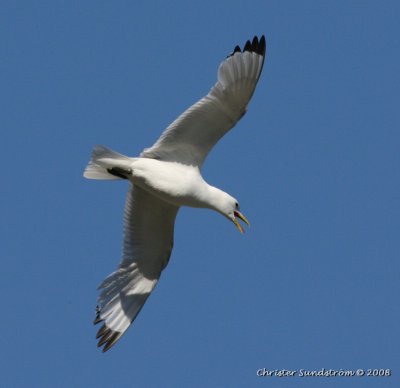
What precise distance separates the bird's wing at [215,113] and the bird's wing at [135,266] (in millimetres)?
874

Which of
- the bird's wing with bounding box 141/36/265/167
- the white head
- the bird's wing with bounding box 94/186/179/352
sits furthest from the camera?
the bird's wing with bounding box 94/186/179/352

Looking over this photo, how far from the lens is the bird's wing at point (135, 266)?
926cm

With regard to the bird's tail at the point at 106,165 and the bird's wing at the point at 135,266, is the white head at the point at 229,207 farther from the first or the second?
the bird's tail at the point at 106,165

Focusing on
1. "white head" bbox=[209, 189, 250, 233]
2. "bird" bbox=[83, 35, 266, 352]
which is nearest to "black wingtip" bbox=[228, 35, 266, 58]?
"bird" bbox=[83, 35, 266, 352]

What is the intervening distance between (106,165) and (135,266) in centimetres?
162

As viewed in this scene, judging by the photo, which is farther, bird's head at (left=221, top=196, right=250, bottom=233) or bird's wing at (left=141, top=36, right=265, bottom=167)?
bird's head at (left=221, top=196, right=250, bottom=233)

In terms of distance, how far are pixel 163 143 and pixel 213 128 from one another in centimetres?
58

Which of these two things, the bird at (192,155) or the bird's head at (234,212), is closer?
the bird at (192,155)

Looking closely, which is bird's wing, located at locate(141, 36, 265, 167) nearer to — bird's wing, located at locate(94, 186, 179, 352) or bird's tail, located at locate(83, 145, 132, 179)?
bird's tail, located at locate(83, 145, 132, 179)

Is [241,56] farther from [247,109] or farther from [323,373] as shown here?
[323,373]

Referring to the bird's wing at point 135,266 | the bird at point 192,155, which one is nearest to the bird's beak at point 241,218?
the bird at point 192,155

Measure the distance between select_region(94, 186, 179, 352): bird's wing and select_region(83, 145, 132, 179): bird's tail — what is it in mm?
645

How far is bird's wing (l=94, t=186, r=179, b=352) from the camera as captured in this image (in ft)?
30.4

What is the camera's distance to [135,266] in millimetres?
9492
